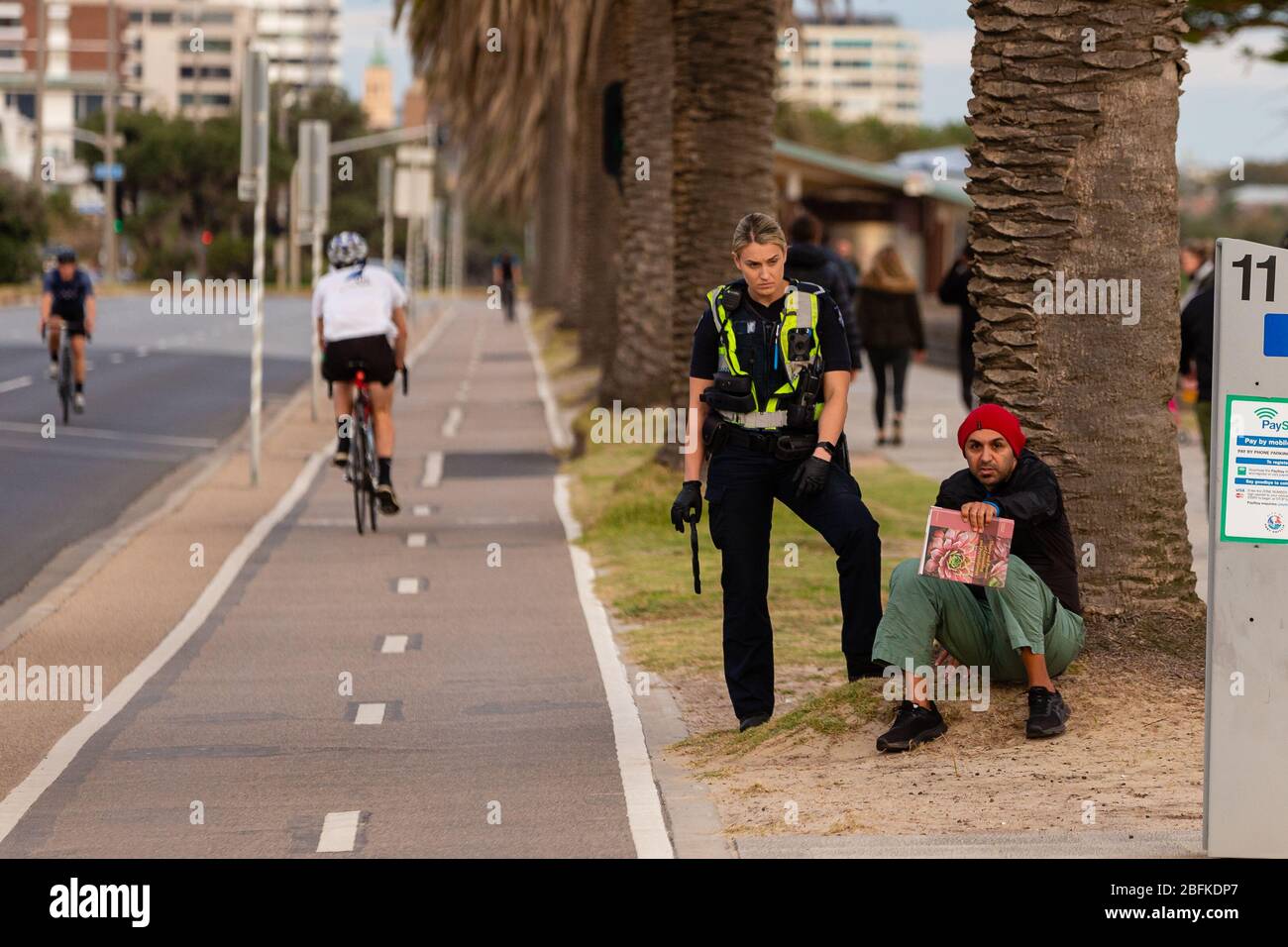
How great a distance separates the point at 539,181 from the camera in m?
56.9

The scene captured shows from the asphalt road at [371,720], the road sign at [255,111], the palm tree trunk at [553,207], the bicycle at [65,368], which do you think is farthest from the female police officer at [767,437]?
the palm tree trunk at [553,207]

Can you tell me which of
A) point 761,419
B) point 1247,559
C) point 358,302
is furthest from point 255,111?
point 1247,559

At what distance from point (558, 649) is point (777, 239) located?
335 cm

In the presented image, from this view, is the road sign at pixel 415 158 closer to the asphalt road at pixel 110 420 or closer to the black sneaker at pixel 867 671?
the asphalt road at pixel 110 420

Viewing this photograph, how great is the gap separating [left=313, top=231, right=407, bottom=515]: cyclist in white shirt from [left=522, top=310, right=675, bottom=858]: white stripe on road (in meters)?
1.53

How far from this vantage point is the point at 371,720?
30.9ft

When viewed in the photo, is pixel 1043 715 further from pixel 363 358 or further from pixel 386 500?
pixel 363 358

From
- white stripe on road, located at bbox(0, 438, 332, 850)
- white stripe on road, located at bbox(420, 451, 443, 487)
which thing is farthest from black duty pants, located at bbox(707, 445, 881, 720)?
white stripe on road, located at bbox(420, 451, 443, 487)

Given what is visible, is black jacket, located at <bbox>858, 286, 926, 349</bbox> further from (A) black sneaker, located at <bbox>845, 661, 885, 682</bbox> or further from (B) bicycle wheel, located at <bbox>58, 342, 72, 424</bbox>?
(A) black sneaker, located at <bbox>845, 661, 885, 682</bbox>

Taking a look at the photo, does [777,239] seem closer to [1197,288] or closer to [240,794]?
[240,794]

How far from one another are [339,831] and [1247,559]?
2.88m

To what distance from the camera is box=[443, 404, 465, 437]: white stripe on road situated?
2588 centimetres

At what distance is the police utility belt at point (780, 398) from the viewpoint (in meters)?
8.55

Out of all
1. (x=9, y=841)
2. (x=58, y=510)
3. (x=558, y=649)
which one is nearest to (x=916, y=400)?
(x=58, y=510)
